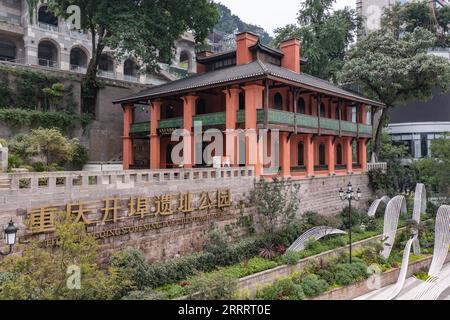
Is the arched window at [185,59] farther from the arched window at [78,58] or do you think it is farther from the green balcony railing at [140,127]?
the green balcony railing at [140,127]

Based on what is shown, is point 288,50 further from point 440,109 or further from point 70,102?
point 440,109

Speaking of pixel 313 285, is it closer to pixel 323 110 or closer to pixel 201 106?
pixel 201 106

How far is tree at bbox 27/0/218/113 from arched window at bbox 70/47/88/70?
966 centimetres

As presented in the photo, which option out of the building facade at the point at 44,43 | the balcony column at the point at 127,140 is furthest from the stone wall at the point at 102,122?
the building facade at the point at 44,43

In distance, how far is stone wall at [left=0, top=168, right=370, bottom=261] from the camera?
11.0 meters

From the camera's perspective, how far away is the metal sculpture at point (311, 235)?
59.7ft

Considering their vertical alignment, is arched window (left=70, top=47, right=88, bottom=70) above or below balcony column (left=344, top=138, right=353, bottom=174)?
above

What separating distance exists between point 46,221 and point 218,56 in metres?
19.0

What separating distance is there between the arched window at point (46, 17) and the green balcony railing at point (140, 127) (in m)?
19.9

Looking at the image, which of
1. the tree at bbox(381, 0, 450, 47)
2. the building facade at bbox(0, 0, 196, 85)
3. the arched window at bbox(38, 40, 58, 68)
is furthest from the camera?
the tree at bbox(381, 0, 450, 47)

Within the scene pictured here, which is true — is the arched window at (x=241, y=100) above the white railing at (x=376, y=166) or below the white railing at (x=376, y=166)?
above

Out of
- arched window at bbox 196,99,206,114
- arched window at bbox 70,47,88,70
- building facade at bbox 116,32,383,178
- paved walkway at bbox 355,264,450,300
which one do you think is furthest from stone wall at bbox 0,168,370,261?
arched window at bbox 70,47,88,70

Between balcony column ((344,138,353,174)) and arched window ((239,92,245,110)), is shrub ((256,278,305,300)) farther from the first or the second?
balcony column ((344,138,353,174))

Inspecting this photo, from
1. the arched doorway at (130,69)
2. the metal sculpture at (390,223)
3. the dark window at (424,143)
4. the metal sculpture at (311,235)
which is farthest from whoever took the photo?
the arched doorway at (130,69)
